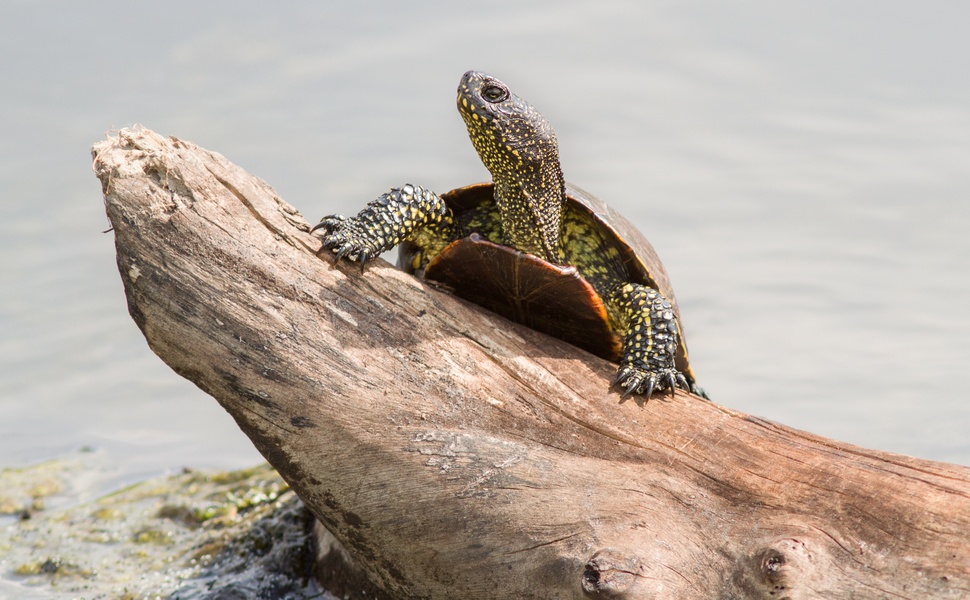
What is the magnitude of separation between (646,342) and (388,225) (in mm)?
1144

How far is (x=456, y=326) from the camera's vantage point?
3.05 metres

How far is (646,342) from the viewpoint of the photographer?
328 cm

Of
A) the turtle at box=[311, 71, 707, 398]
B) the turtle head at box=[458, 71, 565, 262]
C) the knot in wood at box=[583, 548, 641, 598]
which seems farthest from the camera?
the turtle head at box=[458, 71, 565, 262]

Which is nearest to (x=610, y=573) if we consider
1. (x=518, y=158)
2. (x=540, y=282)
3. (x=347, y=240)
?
(x=540, y=282)

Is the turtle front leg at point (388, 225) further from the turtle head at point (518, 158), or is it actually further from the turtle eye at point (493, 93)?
the turtle eye at point (493, 93)

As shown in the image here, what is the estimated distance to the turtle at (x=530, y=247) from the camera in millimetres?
3217

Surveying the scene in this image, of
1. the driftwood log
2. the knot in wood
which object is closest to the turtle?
the driftwood log

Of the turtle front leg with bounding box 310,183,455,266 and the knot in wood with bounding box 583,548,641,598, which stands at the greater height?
the turtle front leg with bounding box 310,183,455,266

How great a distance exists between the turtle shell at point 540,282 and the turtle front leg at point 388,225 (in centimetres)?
15

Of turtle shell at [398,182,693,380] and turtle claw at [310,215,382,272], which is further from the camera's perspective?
turtle shell at [398,182,693,380]

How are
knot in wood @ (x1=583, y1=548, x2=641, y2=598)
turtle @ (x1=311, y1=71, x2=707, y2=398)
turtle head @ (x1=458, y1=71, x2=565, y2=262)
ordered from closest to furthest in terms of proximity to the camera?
knot in wood @ (x1=583, y1=548, x2=641, y2=598) → turtle @ (x1=311, y1=71, x2=707, y2=398) → turtle head @ (x1=458, y1=71, x2=565, y2=262)

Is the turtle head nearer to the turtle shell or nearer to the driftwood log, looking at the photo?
the turtle shell

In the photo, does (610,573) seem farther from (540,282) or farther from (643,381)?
(540,282)

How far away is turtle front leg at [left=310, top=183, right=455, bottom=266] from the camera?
3010 mm
